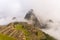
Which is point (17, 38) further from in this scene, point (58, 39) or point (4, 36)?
point (58, 39)

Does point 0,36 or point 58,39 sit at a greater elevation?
point 58,39

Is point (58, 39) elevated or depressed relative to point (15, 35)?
elevated

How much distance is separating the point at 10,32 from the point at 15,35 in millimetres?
1954

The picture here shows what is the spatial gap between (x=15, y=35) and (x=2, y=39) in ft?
23.0

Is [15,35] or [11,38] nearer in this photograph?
[11,38]

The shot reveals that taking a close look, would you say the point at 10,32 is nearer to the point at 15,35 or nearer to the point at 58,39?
the point at 15,35

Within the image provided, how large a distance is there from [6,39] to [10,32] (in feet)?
26.4

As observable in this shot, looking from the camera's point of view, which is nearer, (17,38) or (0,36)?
(0,36)

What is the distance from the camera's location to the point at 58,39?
644 feet

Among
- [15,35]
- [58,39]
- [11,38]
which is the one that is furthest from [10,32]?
[58,39]

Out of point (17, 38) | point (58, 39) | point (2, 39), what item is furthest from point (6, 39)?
point (58, 39)

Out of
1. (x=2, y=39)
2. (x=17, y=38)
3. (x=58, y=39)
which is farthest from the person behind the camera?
(x=58, y=39)

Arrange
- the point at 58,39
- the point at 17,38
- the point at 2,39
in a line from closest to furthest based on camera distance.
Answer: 1. the point at 2,39
2. the point at 17,38
3. the point at 58,39

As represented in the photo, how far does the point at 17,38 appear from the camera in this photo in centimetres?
5266
